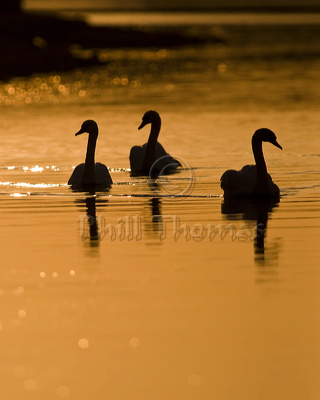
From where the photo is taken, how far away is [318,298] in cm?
1078

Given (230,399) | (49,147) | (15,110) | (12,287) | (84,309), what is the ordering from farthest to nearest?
(15,110) → (49,147) → (12,287) → (84,309) → (230,399)

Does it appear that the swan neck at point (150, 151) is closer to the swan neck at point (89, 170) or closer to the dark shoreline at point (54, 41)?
the swan neck at point (89, 170)

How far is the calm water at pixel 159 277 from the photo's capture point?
8.92 m

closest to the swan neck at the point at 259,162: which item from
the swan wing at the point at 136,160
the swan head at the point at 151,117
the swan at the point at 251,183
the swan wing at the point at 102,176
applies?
the swan at the point at 251,183

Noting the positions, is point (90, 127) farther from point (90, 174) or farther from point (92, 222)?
point (92, 222)

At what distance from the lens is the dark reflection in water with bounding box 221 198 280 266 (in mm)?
12656

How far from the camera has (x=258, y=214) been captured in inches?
613

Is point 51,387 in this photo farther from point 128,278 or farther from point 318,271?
point 318,271

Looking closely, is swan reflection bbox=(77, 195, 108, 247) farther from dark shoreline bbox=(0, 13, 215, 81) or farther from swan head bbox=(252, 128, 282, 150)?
dark shoreline bbox=(0, 13, 215, 81)

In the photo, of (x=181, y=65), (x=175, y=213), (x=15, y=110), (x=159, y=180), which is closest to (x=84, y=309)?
(x=175, y=213)

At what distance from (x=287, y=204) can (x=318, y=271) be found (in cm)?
459

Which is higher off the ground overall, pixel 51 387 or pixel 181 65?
pixel 181 65

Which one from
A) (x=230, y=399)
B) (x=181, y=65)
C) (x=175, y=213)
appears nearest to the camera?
(x=230, y=399)

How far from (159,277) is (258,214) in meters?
4.09
